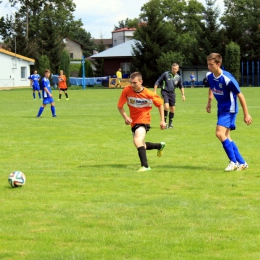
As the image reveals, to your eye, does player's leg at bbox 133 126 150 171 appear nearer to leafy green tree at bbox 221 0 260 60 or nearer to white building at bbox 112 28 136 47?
leafy green tree at bbox 221 0 260 60

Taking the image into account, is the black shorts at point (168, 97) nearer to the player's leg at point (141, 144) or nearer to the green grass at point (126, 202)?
the green grass at point (126, 202)

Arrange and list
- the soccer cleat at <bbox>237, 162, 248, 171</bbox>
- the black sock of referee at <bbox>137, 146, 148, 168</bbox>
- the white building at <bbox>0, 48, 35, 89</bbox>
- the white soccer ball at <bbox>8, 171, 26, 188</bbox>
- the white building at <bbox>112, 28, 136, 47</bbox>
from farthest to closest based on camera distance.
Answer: the white building at <bbox>112, 28, 136, 47</bbox>
the white building at <bbox>0, 48, 35, 89</bbox>
the black sock of referee at <bbox>137, 146, 148, 168</bbox>
the soccer cleat at <bbox>237, 162, 248, 171</bbox>
the white soccer ball at <bbox>8, 171, 26, 188</bbox>

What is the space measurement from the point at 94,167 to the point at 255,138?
19.2 ft

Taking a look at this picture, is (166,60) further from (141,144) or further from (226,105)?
(226,105)

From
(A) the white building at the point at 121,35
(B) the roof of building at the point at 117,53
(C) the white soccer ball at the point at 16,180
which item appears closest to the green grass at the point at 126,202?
(C) the white soccer ball at the point at 16,180

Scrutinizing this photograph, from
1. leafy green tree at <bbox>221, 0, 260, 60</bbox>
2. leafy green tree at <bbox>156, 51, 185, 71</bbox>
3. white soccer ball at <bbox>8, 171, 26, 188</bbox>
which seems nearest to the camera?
white soccer ball at <bbox>8, 171, 26, 188</bbox>

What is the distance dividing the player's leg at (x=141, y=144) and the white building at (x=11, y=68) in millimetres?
64529

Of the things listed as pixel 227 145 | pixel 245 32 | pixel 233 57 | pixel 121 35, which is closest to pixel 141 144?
pixel 227 145

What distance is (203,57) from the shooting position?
236 ft

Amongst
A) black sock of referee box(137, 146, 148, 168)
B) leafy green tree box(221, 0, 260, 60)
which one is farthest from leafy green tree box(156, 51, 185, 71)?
black sock of referee box(137, 146, 148, 168)

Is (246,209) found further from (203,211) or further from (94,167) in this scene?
(94,167)

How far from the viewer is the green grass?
6.00 m

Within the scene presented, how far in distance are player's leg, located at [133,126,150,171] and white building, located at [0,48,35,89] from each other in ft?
212

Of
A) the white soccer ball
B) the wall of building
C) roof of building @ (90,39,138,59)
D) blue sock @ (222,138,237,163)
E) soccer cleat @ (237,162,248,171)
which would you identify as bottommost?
soccer cleat @ (237,162,248,171)
